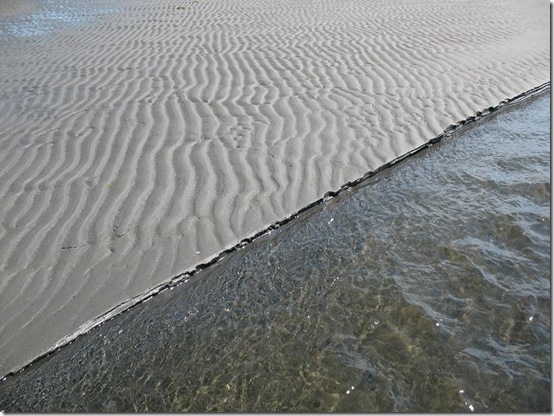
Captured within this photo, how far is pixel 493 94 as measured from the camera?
7176mm

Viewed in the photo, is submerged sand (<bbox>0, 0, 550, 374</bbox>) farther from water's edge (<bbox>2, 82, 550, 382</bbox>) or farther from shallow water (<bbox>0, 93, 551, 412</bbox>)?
shallow water (<bbox>0, 93, 551, 412</bbox>)

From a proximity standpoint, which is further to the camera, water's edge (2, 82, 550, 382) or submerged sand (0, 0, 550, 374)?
submerged sand (0, 0, 550, 374)

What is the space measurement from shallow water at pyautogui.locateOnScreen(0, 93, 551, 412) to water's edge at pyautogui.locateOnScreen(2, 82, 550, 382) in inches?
2.0

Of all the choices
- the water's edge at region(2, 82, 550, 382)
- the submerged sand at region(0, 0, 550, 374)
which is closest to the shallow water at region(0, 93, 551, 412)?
the water's edge at region(2, 82, 550, 382)

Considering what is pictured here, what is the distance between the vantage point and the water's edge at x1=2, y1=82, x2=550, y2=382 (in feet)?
11.1

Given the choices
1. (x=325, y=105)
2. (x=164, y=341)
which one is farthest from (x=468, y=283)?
(x=325, y=105)

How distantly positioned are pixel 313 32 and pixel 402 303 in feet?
26.3

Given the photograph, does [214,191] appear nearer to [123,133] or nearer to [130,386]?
[123,133]

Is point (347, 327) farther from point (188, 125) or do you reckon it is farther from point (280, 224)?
point (188, 125)

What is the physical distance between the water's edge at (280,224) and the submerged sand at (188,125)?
0.06 metres

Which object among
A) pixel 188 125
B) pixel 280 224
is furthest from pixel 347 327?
pixel 188 125

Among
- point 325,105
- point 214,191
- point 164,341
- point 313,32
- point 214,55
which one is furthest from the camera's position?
point 313,32

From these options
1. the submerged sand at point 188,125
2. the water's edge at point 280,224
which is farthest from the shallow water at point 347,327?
the submerged sand at point 188,125

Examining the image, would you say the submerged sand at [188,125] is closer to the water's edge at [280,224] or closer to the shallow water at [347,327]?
the water's edge at [280,224]
